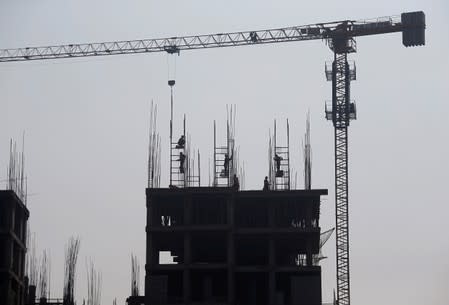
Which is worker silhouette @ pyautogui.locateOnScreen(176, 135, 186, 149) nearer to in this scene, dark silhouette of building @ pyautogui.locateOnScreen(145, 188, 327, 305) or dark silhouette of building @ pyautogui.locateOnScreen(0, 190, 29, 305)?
dark silhouette of building @ pyautogui.locateOnScreen(145, 188, 327, 305)

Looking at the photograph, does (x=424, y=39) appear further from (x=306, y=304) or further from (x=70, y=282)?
(x=70, y=282)

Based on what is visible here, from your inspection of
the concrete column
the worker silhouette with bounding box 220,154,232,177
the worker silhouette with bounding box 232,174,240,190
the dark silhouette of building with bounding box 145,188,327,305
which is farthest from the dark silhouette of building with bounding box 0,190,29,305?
the worker silhouette with bounding box 232,174,240,190

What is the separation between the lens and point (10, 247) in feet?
262

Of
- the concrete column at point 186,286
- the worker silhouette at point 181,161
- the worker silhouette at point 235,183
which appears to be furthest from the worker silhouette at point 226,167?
the concrete column at point 186,286

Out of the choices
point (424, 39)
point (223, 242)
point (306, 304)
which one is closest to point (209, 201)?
point (223, 242)

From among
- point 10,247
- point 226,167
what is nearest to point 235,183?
point 226,167

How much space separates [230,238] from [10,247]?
14829 mm

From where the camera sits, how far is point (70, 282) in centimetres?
7594

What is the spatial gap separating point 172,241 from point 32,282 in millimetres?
9678

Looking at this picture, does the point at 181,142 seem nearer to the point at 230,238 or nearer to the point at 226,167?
the point at 226,167

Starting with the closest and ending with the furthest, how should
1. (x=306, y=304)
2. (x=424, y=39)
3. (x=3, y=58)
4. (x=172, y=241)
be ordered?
1. (x=306, y=304)
2. (x=172, y=241)
3. (x=424, y=39)
4. (x=3, y=58)

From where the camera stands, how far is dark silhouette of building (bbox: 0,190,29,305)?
78.9 metres

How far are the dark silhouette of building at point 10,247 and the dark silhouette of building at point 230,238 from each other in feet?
31.1

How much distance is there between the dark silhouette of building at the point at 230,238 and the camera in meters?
76.2
